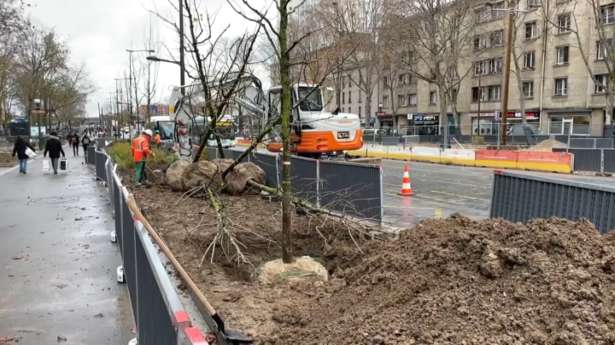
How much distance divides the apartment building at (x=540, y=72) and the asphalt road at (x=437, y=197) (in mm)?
24554

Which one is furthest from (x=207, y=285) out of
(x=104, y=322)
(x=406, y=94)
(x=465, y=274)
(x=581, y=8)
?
(x=406, y=94)

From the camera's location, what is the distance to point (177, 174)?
11883mm

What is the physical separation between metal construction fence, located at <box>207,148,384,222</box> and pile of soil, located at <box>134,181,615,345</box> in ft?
10.1

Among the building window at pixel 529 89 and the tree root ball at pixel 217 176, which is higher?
the building window at pixel 529 89

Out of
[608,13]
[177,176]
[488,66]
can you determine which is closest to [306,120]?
[177,176]

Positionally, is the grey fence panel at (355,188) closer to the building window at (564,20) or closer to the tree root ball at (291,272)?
the tree root ball at (291,272)

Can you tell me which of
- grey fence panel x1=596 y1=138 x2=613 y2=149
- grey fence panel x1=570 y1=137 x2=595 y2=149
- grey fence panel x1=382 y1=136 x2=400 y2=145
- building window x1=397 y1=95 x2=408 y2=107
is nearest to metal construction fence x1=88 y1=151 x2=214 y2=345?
grey fence panel x1=596 y1=138 x2=613 y2=149

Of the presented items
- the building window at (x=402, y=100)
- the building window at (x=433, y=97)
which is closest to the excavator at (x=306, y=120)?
the building window at (x=433, y=97)

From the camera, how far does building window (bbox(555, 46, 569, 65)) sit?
157ft

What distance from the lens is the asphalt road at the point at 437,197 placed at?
10.8 metres

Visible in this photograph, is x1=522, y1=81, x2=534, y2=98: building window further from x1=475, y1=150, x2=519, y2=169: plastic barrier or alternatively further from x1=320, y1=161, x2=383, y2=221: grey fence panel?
x1=320, y1=161, x2=383, y2=221: grey fence panel

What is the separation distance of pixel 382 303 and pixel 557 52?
52.3m

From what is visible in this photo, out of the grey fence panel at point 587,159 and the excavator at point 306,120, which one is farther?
the grey fence panel at point 587,159

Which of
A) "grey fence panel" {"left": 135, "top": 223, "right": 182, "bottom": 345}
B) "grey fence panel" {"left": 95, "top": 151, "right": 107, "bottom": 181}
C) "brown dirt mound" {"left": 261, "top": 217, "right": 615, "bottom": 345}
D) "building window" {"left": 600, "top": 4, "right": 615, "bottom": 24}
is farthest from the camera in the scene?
"building window" {"left": 600, "top": 4, "right": 615, "bottom": 24}
